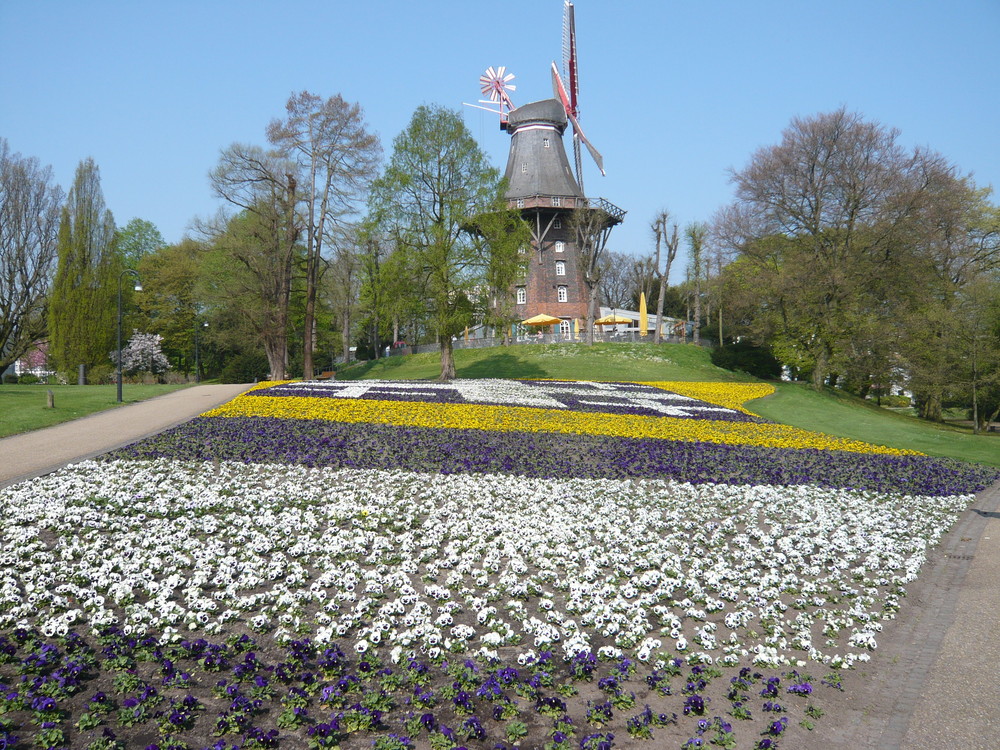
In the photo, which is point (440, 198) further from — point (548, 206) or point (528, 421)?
point (548, 206)

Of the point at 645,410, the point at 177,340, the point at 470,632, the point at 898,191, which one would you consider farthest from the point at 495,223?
the point at 177,340

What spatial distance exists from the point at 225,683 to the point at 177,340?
65782 millimetres

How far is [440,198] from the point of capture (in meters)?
35.4

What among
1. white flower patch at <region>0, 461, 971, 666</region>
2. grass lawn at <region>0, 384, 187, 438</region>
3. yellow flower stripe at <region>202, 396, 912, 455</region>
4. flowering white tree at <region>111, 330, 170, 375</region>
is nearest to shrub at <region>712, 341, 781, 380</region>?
yellow flower stripe at <region>202, 396, 912, 455</region>

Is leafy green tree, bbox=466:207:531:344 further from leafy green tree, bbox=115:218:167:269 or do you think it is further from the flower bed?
leafy green tree, bbox=115:218:167:269

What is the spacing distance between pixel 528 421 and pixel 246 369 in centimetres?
3994

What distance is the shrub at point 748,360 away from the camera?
172ft

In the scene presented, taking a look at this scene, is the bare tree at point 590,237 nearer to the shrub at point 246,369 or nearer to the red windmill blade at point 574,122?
the red windmill blade at point 574,122

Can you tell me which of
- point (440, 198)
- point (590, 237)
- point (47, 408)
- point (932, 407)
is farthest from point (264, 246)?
point (932, 407)

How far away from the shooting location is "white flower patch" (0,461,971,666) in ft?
22.7

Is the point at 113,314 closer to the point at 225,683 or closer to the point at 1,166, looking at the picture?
the point at 1,166

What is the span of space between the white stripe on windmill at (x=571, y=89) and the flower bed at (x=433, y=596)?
2394 inches

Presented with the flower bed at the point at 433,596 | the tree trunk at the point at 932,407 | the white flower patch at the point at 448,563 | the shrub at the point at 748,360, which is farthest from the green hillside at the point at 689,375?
the white flower patch at the point at 448,563

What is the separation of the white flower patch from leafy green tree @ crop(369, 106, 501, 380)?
76.7ft
